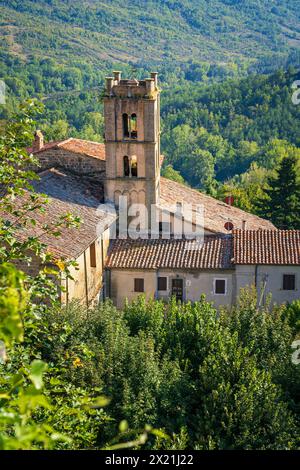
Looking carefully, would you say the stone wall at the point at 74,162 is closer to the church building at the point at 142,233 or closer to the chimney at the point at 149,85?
the church building at the point at 142,233

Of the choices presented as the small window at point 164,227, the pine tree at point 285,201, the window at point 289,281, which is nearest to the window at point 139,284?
the small window at point 164,227

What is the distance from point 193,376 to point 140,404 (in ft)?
10.1

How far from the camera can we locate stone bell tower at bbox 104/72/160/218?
108 ft

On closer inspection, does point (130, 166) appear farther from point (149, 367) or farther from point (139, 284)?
point (149, 367)

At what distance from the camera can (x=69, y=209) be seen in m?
30.7

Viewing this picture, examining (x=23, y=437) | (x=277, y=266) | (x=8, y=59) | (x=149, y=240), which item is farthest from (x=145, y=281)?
(x=8, y=59)

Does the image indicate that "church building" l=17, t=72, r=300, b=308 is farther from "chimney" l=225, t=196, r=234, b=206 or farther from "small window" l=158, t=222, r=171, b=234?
"chimney" l=225, t=196, r=234, b=206

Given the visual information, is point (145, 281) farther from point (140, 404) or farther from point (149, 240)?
point (140, 404)

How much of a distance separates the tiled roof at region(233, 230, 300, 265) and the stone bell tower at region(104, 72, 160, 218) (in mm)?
4944

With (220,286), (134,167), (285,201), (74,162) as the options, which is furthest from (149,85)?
(285,201)

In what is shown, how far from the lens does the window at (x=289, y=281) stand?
31469 millimetres

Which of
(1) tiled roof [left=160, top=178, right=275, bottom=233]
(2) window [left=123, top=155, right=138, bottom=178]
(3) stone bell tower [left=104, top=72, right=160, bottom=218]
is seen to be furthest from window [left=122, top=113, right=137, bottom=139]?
(1) tiled roof [left=160, top=178, right=275, bottom=233]

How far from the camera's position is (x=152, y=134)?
33312mm
